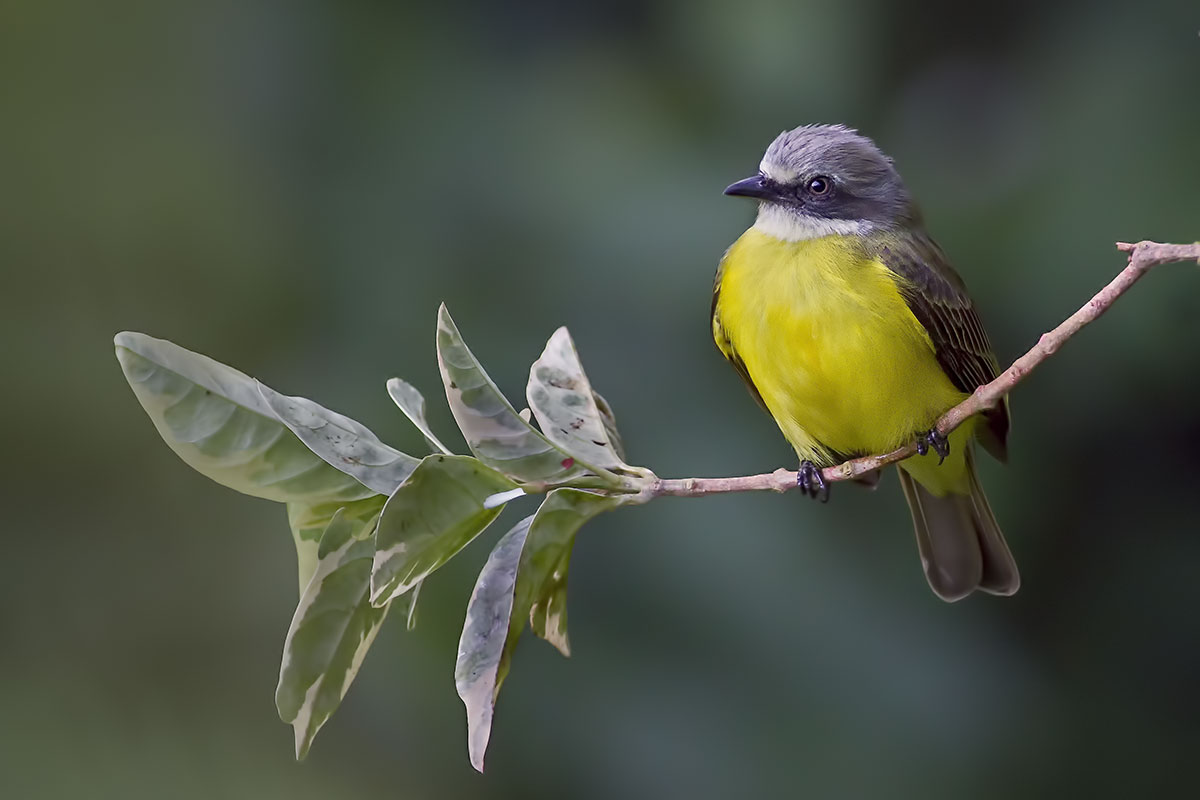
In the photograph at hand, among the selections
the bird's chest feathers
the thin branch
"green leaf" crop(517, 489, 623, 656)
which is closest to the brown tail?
the bird's chest feathers

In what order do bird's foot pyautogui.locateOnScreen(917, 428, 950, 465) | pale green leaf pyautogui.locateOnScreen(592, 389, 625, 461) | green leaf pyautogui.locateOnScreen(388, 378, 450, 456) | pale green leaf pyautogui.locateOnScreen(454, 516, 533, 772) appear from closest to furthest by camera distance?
pale green leaf pyautogui.locateOnScreen(454, 516, 533, 772) < green leaf pyautogui.locateOnScreen(388, 378, 450, 456) < pale green leaf pyautogui.locateOnScreen(592, 389, 625, 461) < bird's foot pyautogui.locateOnScreen(917, 428, 950, 465)

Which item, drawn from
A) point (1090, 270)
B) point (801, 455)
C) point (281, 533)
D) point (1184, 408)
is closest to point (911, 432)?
point (801, 455)

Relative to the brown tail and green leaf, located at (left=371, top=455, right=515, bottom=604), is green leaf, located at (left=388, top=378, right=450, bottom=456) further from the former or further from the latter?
the brown tail

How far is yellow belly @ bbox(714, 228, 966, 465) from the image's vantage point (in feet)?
7.31

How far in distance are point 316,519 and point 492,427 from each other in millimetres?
230

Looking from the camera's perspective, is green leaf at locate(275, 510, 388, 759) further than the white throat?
No

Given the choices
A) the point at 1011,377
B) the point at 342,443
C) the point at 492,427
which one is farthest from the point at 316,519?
the point at 1011,377

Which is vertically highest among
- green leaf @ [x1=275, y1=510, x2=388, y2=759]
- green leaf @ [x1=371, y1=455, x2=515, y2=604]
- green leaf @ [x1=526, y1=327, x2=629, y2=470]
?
green leaf @ [x1=526, y1=327, x2=629, y2=470]

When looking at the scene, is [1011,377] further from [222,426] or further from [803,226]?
[803,226]

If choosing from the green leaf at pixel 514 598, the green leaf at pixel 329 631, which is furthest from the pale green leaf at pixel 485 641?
the green leaf at pixel 329 631

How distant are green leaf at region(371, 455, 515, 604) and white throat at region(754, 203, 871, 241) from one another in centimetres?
120

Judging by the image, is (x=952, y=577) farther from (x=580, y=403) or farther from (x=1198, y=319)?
(x=580, y=403)

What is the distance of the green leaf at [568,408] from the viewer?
1.47 meters

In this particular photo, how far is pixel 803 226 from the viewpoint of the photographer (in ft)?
7.83
